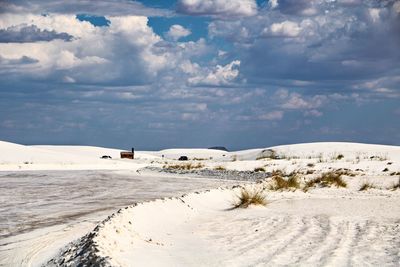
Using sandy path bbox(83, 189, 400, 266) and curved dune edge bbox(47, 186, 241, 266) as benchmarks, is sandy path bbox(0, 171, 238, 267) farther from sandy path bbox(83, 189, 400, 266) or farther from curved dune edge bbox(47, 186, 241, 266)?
sandy path bbox(83, 189, 400, 266)

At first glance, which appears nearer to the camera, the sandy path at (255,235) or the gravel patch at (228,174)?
the sandy path at (255,235)

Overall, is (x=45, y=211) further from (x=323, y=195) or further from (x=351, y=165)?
(x=351, y=165)

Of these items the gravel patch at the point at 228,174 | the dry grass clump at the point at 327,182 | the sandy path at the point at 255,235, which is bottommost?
the sandy path at the point at 255,235

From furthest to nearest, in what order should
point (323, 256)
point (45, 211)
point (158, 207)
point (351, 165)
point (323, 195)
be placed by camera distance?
point (351, 165)
point (323, 195)
point (45, 211)
point (158, 207)
point (323, 256)

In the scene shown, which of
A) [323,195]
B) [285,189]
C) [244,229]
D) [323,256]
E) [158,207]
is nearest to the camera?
[323,256]

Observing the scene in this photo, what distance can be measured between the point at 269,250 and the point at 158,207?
452 centimetres

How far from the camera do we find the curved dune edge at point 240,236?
7996 mm

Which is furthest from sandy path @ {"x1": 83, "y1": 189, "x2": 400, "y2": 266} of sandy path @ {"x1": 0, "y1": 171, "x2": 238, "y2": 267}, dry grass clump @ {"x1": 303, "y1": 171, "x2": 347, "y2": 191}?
dry grass clump @ {"x1": 303, "y1": 171, "x2": 347, "y2": 191}

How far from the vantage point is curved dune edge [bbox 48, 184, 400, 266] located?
7996 millimetres

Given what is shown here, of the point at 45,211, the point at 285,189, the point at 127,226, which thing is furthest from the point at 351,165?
the point at 127,226

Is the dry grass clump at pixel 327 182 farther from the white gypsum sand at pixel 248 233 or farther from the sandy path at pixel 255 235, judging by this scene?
the sandy path at pixel 255 235

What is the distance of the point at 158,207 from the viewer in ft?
42.2

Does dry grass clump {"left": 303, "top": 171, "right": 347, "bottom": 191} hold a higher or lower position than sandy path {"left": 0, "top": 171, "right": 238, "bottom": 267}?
higher

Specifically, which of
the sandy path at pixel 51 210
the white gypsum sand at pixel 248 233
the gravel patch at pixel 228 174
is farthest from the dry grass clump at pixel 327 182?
the gravel patch at pixel 228 174
